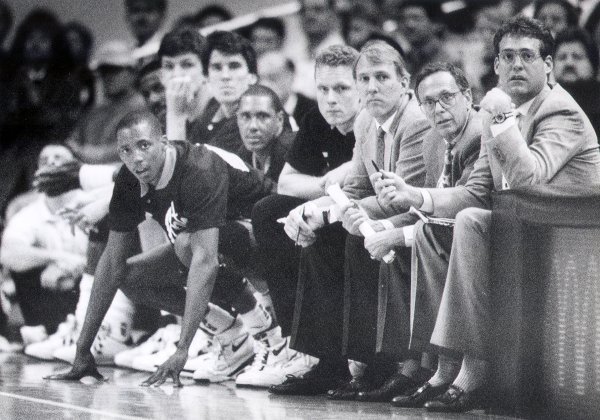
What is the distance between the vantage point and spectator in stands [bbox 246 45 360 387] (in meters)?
4.73

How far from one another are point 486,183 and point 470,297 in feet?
1.41

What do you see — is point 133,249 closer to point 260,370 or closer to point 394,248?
point 260,370

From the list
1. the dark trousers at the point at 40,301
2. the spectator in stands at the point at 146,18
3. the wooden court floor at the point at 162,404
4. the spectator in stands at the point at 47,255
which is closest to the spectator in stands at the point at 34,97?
the spectator in stands at the point at 146,18

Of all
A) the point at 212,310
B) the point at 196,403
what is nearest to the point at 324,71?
the point at 212,310

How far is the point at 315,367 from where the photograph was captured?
178 inches

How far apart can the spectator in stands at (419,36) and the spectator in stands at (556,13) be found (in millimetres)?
599

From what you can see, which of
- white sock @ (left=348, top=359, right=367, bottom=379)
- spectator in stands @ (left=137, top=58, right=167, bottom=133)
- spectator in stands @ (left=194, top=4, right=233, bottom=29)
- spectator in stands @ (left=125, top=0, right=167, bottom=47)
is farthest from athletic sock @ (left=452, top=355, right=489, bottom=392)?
spectator in stands @ (left=125, top=0, right=167, bottom=47)

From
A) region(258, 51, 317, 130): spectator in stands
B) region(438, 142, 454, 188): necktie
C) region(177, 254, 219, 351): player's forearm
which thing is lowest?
region(177, 254, 219, 351): player's forearm

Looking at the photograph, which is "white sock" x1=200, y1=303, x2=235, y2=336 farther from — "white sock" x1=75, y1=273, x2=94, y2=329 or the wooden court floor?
"white sock" x1=75, y1=273, x2=94, y2=329

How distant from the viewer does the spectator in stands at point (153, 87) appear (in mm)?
5992

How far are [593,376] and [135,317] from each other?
2.88 m

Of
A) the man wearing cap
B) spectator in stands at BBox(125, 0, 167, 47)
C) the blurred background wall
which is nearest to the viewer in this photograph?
the man wearing cap

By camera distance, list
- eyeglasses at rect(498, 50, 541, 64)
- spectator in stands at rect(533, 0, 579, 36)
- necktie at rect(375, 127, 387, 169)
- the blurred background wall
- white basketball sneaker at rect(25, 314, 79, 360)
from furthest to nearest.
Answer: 1. the blurred background wall
2. white basketball sneaker at rect(25, 314, 79, 360)
3. spectator in stands at rect(533, 0, 579, 36)
4. necktie at rect(375, 127, 387, 169)
5. eyeglasses at rect(498, 50, 541, 64)

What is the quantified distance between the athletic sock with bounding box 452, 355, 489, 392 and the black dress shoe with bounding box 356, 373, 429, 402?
1.07 ft
